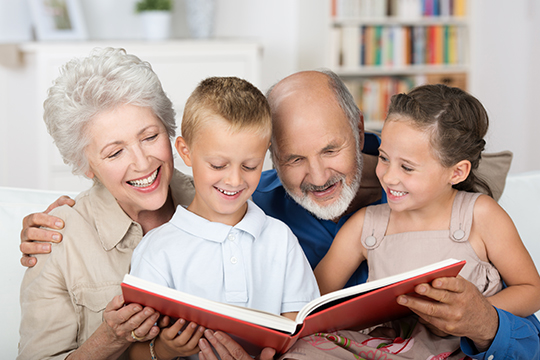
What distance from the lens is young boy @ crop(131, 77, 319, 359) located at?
1192 millimetres

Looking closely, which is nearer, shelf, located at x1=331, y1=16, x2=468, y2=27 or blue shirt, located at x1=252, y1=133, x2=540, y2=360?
blue shirt, located at x1=252, y1=133, x2=540, y2=360

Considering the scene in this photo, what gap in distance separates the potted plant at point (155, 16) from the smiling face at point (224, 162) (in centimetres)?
266

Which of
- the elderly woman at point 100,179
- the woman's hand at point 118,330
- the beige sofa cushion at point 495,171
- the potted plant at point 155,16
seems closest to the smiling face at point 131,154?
→ the elderly woman at point 100,179

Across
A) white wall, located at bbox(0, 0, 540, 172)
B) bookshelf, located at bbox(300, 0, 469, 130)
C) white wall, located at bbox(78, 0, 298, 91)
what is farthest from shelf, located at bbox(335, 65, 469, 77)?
white wall, located at bbox(78, 0, 298, 91)

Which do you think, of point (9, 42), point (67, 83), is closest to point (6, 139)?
point (9, 42)

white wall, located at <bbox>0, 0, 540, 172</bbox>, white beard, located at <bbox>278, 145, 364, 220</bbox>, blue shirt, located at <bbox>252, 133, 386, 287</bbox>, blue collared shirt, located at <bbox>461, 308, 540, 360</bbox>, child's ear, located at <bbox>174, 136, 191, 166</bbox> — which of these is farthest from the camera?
white wall, located at <bbox>0, 0, 540, 172</bbox>

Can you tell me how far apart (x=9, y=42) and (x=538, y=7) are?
4.12 meters

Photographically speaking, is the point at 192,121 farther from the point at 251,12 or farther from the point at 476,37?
the point at 476,37

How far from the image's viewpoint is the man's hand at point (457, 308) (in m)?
1.07

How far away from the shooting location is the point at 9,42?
11.6 feet

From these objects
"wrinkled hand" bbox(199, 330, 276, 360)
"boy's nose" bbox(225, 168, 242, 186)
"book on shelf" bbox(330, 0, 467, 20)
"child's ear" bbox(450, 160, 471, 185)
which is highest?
"book on shelf" bbox(330, 0, 467, 20)

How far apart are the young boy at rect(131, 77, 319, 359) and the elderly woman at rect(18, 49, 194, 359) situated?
0.12 metres

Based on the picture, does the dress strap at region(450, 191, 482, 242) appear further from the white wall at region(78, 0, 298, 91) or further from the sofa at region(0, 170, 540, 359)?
the white wall at region(78, 0, 298, 91)

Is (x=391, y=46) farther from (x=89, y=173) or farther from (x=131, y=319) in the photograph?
(x=131, y=319)
